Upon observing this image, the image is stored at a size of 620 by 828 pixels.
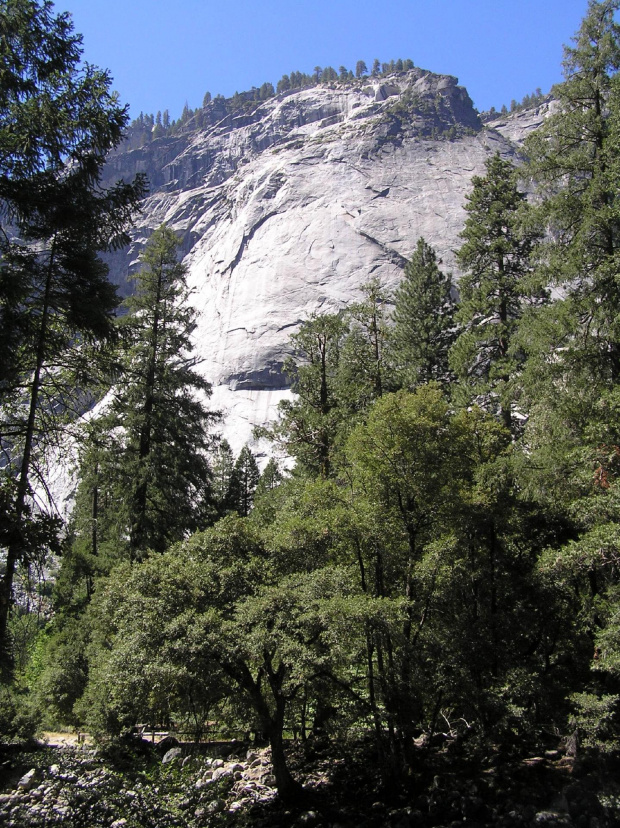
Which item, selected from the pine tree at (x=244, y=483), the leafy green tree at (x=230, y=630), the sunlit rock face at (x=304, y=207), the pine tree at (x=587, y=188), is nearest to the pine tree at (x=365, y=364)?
the pine tree at (x=587, y=188)

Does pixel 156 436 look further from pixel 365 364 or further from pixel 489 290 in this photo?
pixel 489 290

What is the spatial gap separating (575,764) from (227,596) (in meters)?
7.47

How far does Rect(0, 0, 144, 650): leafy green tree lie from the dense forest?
40 mm

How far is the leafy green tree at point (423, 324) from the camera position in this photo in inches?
1048

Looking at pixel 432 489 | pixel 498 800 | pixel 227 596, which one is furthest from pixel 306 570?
pixel 498 800

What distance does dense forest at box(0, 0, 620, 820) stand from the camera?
8906mm

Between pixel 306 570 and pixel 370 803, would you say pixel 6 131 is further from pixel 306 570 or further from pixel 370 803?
pixel 370 803

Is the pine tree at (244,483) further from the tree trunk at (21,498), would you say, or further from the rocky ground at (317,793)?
the tree trunk at (21,498)

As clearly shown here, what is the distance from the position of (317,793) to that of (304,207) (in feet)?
276

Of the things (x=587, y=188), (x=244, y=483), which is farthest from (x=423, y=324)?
(x=244, y=483)

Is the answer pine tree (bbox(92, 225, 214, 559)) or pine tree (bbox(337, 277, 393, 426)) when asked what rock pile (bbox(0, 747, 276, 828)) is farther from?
pine tree (bbox(337, 277, 393, 426))

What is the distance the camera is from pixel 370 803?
1162 centimetres

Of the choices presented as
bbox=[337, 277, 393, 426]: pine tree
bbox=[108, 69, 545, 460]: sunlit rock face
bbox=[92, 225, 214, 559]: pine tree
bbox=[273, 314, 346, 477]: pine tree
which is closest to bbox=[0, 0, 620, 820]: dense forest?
bbox=[92, 225, 214, 559]: pine tree

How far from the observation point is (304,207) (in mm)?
87312
